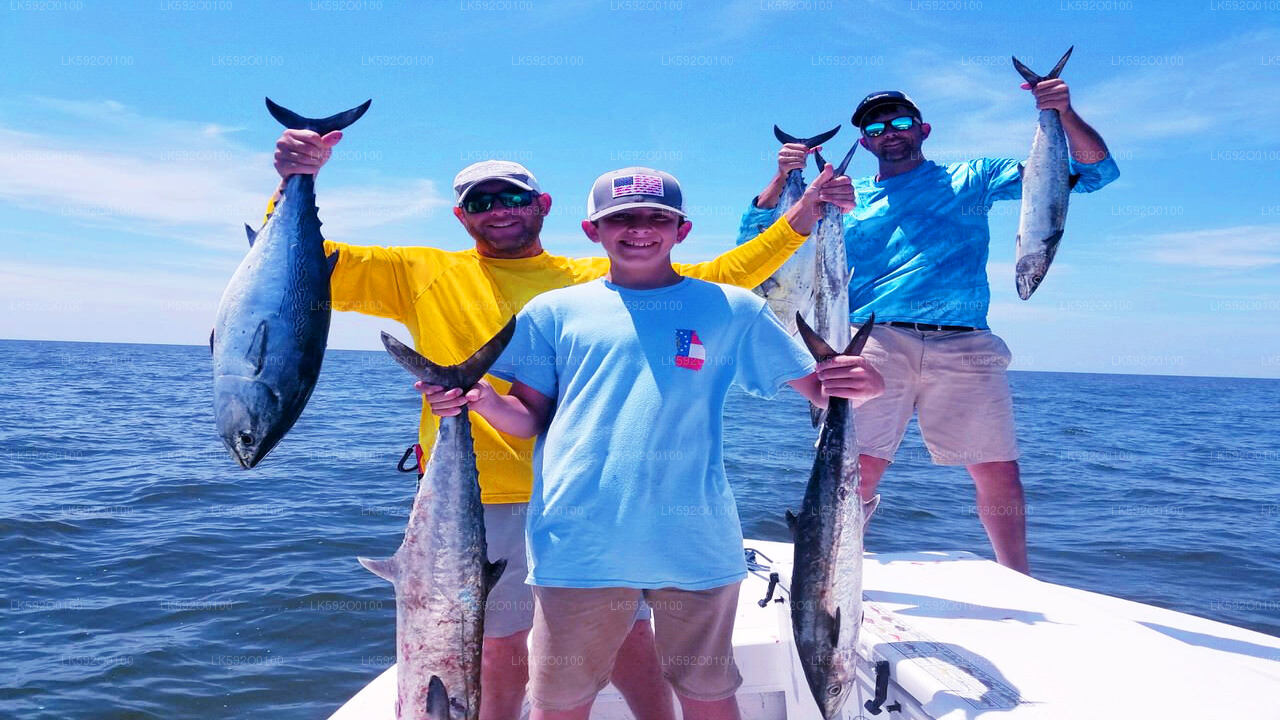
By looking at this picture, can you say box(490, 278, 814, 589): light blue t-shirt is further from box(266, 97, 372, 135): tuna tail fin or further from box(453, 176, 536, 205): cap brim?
box(266, 97, 372, 135): tuna tail fin

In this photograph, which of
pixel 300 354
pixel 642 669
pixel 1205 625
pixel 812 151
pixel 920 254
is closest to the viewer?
pixel 300 354

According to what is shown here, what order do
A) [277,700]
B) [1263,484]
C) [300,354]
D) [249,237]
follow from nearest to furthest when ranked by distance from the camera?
[300,354] < [249,237] < [277,700] < [1263,484]

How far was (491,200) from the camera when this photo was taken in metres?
2.66

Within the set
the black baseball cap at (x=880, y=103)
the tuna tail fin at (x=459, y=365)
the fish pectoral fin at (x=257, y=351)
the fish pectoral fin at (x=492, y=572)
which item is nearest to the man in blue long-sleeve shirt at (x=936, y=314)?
the black baseball cap at (x=880, y=103)

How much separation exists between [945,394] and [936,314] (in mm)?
421

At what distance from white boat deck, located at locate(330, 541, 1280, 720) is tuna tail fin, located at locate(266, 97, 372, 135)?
2259 millimetres

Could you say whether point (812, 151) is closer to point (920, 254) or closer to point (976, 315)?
point (920, 254)

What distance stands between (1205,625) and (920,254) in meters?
2.01

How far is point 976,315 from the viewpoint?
3895mm

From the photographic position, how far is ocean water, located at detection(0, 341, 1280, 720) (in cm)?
574

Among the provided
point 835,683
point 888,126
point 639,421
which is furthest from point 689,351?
point 888,126

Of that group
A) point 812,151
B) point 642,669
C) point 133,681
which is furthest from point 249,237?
point 133,681

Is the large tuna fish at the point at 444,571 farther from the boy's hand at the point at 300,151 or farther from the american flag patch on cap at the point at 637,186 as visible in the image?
the boy's hand at the point at 300,151

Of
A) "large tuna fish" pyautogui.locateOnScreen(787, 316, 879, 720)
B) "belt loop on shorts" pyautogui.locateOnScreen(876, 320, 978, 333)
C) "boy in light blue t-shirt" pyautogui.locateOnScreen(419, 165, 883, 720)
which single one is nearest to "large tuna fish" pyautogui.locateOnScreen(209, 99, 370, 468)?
"boy in light blue t-shirt" pyautogui.locateOnScreen(419, 165, 883, 720)
